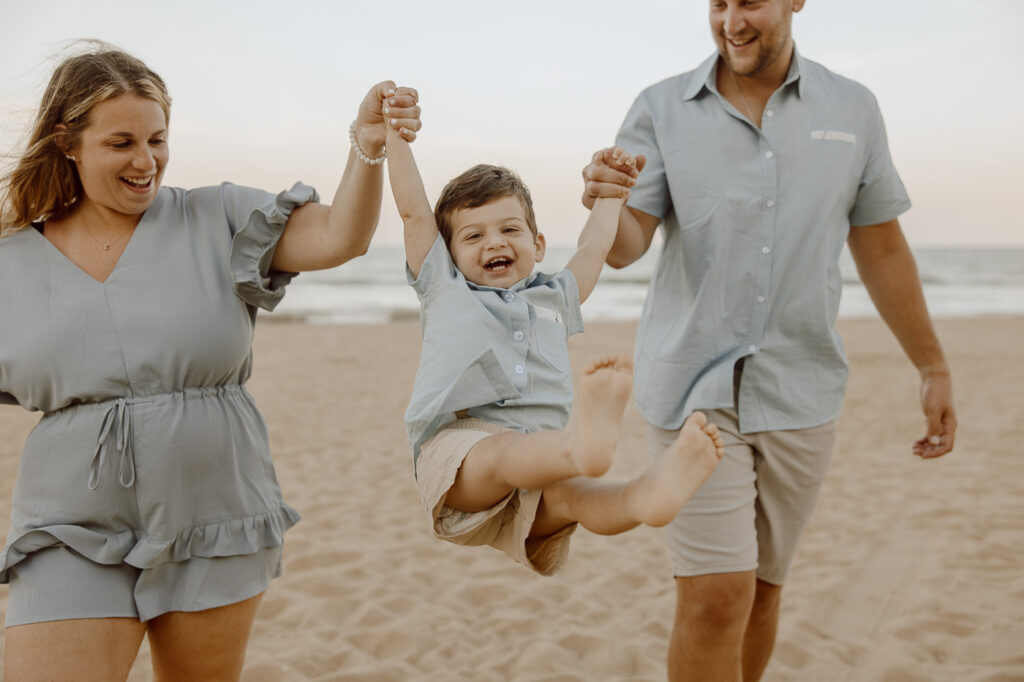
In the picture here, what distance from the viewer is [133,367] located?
231cm

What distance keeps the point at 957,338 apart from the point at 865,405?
7.60 meters

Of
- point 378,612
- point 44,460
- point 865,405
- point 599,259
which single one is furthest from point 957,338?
point 44,460

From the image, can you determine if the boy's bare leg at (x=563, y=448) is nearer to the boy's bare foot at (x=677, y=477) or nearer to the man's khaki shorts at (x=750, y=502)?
the boy's bare foot at (x=677, y=477)

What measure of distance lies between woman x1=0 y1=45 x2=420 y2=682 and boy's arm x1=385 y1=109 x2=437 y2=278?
0.06m

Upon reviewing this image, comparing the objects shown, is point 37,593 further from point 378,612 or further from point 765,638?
point 378,612

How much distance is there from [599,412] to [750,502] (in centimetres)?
111

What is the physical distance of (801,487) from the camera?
296cm

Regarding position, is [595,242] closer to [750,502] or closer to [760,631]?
[750,502]

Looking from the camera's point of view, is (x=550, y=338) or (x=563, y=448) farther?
(x=550, y=338)

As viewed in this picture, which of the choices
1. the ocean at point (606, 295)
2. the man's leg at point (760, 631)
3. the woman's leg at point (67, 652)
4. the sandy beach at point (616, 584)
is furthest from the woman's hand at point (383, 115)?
the ocean at point (606, 295)

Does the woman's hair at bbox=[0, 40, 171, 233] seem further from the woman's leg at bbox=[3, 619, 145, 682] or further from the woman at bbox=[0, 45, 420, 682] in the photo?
the woman's leg at bbox=[3, 619, 145, 682]

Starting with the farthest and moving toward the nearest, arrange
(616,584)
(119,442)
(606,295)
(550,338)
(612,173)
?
(606,295) → (616,584) → (612,173) → (550,338) → (119,442)

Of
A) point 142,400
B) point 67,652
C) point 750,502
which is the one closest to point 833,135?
point 750,502

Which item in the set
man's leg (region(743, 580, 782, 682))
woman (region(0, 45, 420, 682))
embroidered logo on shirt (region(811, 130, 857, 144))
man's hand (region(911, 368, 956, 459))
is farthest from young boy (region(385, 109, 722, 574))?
man's hand (region(911, 368, 956, 459))
